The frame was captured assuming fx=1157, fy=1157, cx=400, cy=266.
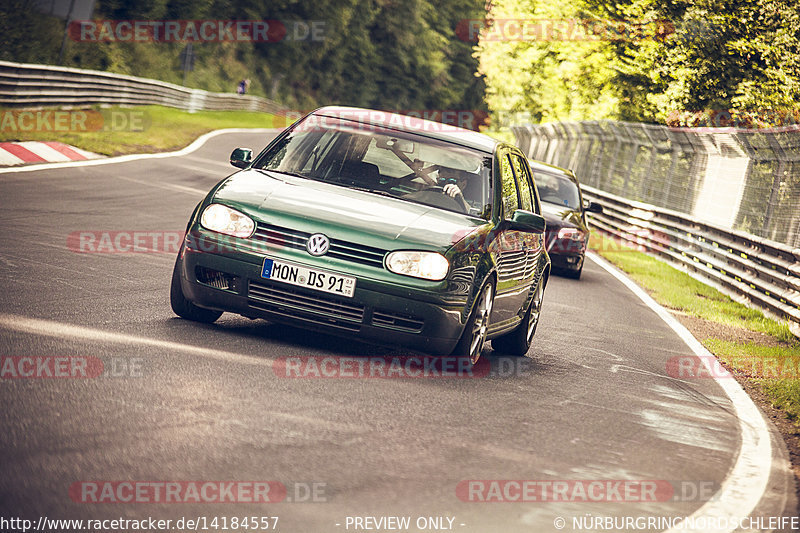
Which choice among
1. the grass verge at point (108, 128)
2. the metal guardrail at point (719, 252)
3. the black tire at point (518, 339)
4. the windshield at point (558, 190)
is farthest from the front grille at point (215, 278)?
the grass verge at point (108, 128)

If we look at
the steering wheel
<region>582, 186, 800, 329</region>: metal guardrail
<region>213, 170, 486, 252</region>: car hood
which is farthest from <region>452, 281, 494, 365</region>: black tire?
<region>582, 186, 800, 329</region>: metal guardrail

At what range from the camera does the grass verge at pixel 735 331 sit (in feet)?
31.7

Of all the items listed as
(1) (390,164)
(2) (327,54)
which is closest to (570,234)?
(1) (390,164)

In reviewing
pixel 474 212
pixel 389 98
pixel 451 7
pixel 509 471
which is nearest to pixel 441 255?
pixel 474 212

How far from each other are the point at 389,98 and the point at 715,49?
6444cm

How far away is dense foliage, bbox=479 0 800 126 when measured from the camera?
3272cm

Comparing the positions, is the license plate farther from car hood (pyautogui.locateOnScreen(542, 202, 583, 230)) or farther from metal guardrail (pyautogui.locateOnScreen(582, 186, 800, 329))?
car hood (pyautogui.locateOnScreen(542, 202, 583, 230))

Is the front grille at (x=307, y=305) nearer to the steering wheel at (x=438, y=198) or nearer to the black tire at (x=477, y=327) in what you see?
the black tire at (x=477, y=327)

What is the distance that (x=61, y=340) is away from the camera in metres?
6.56

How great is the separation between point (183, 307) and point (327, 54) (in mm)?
84866

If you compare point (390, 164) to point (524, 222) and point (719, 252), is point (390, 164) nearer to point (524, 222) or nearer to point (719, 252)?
point (524, 222)

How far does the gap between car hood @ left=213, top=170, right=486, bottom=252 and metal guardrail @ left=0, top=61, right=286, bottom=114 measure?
1699 centimetres

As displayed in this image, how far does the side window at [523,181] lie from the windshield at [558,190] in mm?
7578

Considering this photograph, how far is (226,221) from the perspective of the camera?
23.9 feet
